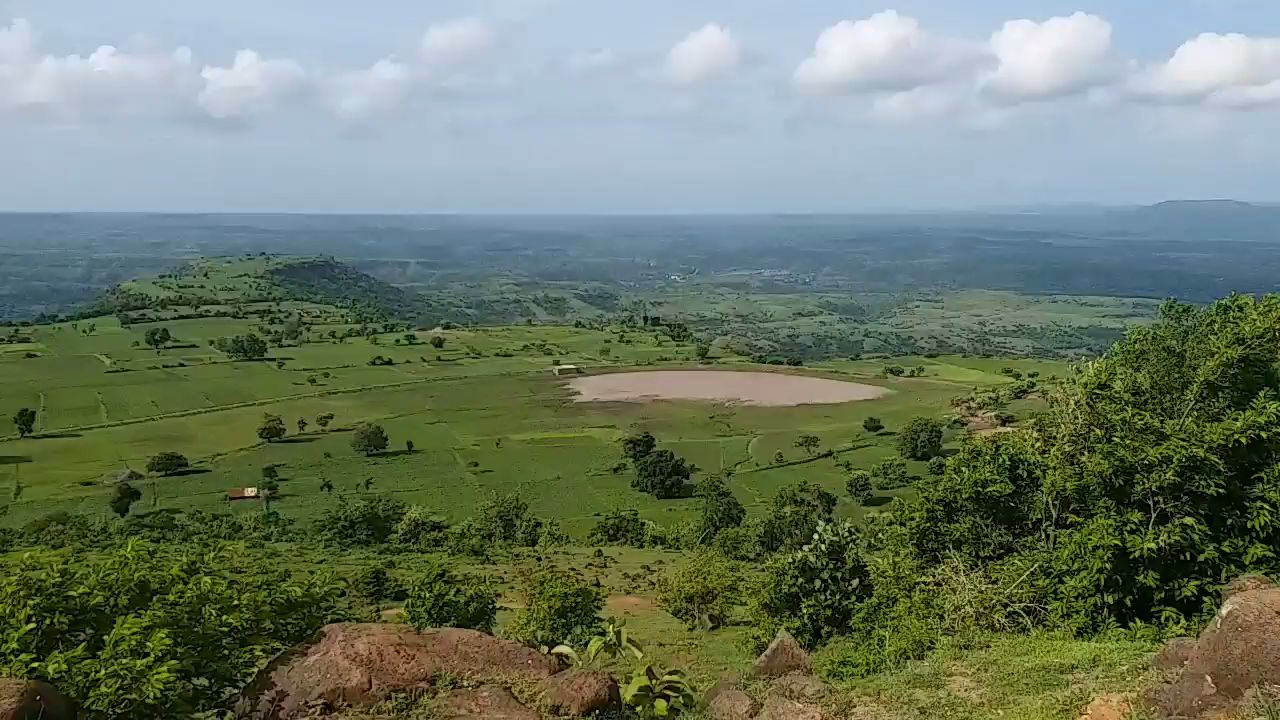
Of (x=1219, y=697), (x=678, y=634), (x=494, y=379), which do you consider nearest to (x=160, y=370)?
(x=494, y=379)

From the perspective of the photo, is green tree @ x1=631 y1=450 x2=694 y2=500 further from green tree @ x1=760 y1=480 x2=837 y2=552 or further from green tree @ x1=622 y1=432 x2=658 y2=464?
green tree @ x1=760 y1=480 x2=837 y2=552

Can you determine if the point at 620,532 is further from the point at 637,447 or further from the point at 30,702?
the point at 30,702

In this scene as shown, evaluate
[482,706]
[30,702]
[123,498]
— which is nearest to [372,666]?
[482,706]

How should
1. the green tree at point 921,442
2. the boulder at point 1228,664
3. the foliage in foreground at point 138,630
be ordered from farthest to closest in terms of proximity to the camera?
the green tree at point 921,442, the foliage in foreground at point 138,630, the boulder at point 1228,664

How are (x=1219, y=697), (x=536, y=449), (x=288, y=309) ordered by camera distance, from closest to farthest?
(x=1219, y=697) < (x=536, y=449) < (x=288, y=309)

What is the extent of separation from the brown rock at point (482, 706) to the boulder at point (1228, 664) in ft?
27.1

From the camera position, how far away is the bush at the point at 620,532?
48.4 m

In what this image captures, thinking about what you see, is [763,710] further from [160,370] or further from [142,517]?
[160,370]

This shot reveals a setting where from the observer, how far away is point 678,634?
2936cm

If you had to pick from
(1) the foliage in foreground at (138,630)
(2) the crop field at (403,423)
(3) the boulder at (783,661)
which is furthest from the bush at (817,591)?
(2) the crop field at (403,423)

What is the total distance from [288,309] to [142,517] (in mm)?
92503

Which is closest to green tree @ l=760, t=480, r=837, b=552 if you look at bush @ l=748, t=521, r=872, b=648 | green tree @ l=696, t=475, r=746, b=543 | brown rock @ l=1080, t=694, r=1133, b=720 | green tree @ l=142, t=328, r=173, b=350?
green tree @ l=696, t=475, r=746, b=543

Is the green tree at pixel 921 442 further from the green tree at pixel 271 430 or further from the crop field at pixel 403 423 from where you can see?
the green tree at pixel 271 430

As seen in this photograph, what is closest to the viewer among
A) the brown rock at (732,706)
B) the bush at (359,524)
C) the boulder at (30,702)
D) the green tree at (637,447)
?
the boulder at (30,702)
